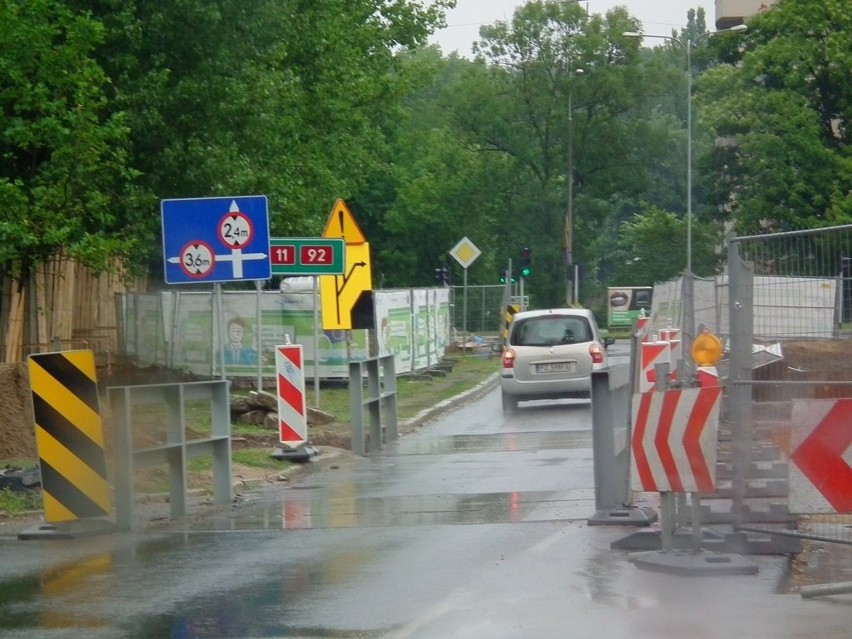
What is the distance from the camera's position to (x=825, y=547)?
965cm

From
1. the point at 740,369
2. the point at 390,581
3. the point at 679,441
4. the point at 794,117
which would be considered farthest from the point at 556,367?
the point at 794,117

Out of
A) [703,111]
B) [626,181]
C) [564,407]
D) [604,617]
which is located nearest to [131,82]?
[564,407]

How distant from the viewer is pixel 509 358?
25156 millimetres

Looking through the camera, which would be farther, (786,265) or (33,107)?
(33,107)

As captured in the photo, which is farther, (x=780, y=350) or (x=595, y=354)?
(x=595, y=354)

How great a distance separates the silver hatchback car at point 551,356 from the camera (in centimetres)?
2505

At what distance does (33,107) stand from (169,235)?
572 cm

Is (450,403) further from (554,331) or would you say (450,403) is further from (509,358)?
(554,331)

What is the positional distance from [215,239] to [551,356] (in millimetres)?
11109

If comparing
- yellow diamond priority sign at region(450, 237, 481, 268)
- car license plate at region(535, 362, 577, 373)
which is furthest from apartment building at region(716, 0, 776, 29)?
car license plate at region(535, 362, 577, 373)

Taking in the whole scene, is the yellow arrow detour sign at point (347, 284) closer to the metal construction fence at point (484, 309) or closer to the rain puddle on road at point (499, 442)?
the rain puddle on road at point (499, 442)

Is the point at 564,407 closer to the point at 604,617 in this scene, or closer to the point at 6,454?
the point at 6,454

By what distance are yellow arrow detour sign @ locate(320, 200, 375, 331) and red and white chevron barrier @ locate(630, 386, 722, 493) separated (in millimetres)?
12570

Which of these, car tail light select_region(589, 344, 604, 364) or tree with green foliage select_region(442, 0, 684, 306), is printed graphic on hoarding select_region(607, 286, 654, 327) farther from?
car tail light select_region(589, 344, 604, 364)
